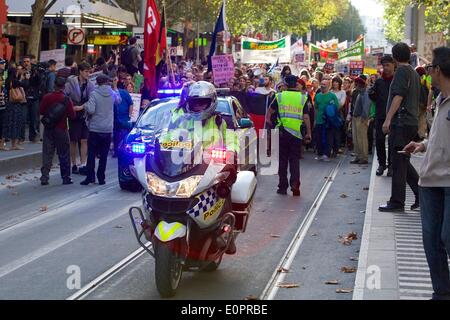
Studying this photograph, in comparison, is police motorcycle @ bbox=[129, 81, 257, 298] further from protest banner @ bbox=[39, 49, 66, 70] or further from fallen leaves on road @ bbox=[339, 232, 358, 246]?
protest banner @ bbox=[39, 49, 66, 70]

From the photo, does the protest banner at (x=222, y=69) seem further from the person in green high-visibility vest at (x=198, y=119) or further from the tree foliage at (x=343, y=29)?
the tree foliage at (x=343, y=29)

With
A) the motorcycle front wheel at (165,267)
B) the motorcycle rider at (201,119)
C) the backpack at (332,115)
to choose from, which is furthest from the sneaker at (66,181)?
the motorcycle front wheel at (165,267)

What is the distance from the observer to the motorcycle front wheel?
7.94 m

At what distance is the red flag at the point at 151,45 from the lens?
1977cm

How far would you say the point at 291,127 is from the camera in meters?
15.2

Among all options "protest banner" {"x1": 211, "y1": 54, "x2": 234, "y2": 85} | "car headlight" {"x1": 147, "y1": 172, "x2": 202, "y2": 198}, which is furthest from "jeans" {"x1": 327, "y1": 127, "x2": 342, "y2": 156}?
"car headlight" {"x1": 147, "y1": 172, "x2": 202, "y2": 198}

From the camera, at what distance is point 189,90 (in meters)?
8.60

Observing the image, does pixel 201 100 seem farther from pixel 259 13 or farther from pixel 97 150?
pixel 259 13

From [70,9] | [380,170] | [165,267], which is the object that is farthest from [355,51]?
[165,267]

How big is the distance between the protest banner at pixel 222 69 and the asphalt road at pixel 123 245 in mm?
6759

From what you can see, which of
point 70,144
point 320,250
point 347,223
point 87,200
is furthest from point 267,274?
point 70,144
